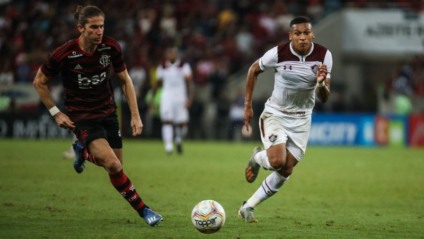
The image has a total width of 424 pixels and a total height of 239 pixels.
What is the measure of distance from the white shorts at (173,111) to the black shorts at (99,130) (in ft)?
→ 39.8

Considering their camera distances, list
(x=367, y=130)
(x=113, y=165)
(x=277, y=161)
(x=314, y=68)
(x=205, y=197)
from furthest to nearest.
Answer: (x=367, y=130) → (x=205, y=197) → (x=314, y=68) → (x=277, y=161) → (x=113, y=165)

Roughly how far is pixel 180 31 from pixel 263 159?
881 inches

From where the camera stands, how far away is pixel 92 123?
32.8ft

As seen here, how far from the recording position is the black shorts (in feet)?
32.3

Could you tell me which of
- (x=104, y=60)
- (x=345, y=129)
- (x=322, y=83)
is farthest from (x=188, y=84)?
(x=322, y=83)

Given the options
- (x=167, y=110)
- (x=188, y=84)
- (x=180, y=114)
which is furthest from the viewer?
(x=180, y=114)

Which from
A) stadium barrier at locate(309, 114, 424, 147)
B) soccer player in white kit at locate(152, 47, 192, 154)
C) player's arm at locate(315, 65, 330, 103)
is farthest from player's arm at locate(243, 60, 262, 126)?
stadium barrier at locate(309, 114, 424, 147)

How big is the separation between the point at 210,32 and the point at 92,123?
73.6ft

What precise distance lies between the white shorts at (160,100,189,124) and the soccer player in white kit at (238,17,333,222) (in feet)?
40.1

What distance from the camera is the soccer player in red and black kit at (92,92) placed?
31.7 feet

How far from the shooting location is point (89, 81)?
32.8ft

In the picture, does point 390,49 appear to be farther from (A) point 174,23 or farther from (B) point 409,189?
(B) point 409,189

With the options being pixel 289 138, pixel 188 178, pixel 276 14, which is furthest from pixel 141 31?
pixel 289 138

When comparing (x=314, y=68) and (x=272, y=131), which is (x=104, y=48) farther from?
(x=314, y=68)
